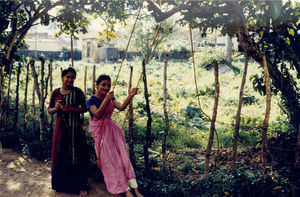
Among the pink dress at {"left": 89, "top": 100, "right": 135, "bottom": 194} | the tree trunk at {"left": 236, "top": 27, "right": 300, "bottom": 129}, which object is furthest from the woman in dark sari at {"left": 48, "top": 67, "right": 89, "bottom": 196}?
the tree trunk at {"left": 236, "top": 27, "right": 300, "bottom": 129}

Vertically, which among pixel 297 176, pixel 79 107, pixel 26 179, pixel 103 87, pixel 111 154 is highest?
pixel 103 87

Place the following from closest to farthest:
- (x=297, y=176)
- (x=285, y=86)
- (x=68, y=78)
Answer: (x=297, y=176) < (x=68, y=78) < (x=285, y=86)

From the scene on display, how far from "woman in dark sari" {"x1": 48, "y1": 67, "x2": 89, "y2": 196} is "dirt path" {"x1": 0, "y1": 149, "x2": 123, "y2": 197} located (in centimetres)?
18

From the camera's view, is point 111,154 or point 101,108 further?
point 111,154

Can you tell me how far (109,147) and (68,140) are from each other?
574 millimetres

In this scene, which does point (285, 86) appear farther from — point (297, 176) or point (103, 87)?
point (103, 87)

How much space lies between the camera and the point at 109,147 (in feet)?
9.99

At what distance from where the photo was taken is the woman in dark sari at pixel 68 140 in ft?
10.5

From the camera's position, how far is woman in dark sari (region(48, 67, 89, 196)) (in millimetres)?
3188

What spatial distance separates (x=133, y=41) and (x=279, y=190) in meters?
25.8

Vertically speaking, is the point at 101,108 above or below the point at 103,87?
below

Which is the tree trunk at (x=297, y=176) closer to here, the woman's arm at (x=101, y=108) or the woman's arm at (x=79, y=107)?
the woman's arm at (x=101, y=108)

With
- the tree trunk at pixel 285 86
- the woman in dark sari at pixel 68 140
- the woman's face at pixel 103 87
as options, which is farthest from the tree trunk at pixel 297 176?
the woman in dark sari at pixel 68 140

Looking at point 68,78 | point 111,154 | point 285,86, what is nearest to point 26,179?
point 111,154
